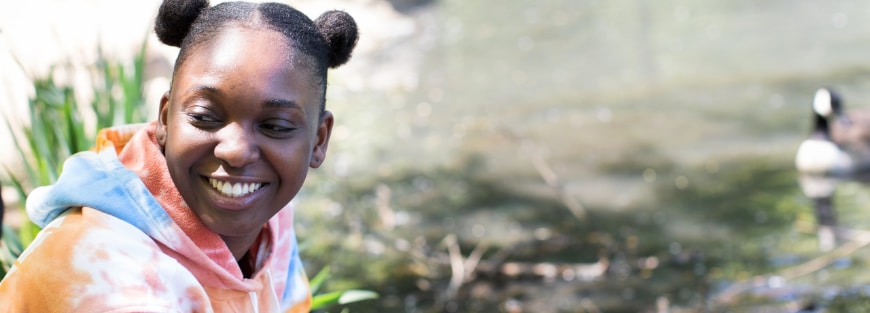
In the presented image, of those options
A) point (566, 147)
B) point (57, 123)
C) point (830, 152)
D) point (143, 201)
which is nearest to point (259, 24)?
point (143, 201)

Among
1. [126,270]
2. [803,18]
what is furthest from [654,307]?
[803,18]

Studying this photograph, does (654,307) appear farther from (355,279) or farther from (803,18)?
(803,18)

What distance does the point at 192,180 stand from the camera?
67.2 inches

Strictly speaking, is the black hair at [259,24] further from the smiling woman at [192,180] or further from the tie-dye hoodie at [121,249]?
the tie-dye hoodie at [121,249]

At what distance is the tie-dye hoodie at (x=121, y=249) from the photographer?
1.58m

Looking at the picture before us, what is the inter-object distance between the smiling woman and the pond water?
102 inches

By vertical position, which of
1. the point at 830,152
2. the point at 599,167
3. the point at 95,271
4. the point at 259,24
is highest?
the point at 830,152

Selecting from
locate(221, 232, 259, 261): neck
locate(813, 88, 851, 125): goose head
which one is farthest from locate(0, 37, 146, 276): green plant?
locate(813, 88, 851, 125): goose head

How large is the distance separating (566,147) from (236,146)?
4952mm

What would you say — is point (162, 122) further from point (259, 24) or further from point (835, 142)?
point (835, 142)

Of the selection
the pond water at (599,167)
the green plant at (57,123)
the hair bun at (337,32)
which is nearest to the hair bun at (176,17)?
the hair bun at (337,32)

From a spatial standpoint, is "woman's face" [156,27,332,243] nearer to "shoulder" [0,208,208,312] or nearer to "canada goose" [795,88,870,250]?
"shoulder" [0,208,208,312]

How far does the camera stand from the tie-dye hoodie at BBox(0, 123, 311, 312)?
5.17ft

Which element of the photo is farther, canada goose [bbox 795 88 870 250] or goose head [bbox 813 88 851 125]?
goose head [bbox 813 88 851 125]
